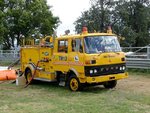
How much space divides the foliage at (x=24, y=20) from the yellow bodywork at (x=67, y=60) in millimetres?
29871

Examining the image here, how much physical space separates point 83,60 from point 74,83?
1143 mm

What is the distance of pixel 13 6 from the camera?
47625 mm

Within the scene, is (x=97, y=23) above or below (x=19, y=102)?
above

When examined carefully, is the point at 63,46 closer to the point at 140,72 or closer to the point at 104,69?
the point at 104,69

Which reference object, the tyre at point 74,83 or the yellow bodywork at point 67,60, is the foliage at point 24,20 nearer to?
the yellow bodywork at point 67,60

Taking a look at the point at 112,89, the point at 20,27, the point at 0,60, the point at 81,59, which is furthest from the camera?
the point at 20,27

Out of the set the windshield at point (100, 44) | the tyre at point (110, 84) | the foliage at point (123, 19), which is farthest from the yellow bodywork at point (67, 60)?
the foliage at point (123, 19)

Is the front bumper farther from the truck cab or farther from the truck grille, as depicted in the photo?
the truck grille

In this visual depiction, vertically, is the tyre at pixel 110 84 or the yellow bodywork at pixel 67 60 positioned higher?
the yellow bodywork at pixel 67 60

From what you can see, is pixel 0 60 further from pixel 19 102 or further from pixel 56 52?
pixel 19 102

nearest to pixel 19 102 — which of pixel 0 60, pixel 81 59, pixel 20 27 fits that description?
pixel 81 59

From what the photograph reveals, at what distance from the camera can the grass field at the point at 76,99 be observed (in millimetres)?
10406

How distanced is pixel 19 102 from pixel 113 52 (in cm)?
404

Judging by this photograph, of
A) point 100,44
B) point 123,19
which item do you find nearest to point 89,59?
point 100,44
